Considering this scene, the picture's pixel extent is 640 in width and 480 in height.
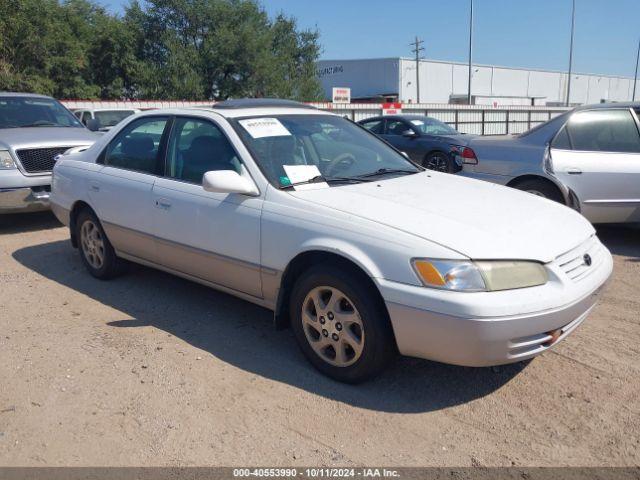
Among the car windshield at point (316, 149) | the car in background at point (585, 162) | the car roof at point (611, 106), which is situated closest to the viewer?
the car windshield at point (316, 149)

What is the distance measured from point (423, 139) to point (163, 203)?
9816 millimetres

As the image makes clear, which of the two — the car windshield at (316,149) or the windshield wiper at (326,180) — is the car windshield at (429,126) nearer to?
the car windshield at (316,149)

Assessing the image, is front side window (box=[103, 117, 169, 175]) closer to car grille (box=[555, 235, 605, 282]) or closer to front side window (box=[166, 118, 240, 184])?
front side window (box=[166, 118, 240, 184])

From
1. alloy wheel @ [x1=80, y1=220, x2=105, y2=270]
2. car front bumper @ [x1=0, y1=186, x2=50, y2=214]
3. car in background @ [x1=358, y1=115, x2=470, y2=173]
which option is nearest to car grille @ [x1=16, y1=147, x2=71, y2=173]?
car front bumper @ [x1=0, y1=186, x2=50, y2=214]

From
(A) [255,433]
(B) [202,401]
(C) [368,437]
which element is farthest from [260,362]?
(C) [368,437]

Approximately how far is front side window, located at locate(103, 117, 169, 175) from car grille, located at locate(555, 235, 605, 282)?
2940 millimetres

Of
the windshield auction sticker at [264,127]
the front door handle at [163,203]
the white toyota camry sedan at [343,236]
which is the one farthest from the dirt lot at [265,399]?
the windshield auction sticker at [264,127]

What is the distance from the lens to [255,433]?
286 cm

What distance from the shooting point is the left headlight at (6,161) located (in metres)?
6.96

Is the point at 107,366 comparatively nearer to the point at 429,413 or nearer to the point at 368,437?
the point at 368,437

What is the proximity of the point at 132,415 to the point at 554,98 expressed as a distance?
3157 inches

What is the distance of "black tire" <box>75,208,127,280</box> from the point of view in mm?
5020

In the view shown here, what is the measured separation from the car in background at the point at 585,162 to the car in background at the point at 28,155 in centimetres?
546

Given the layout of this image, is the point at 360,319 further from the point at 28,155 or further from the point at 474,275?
the point at 28,155
